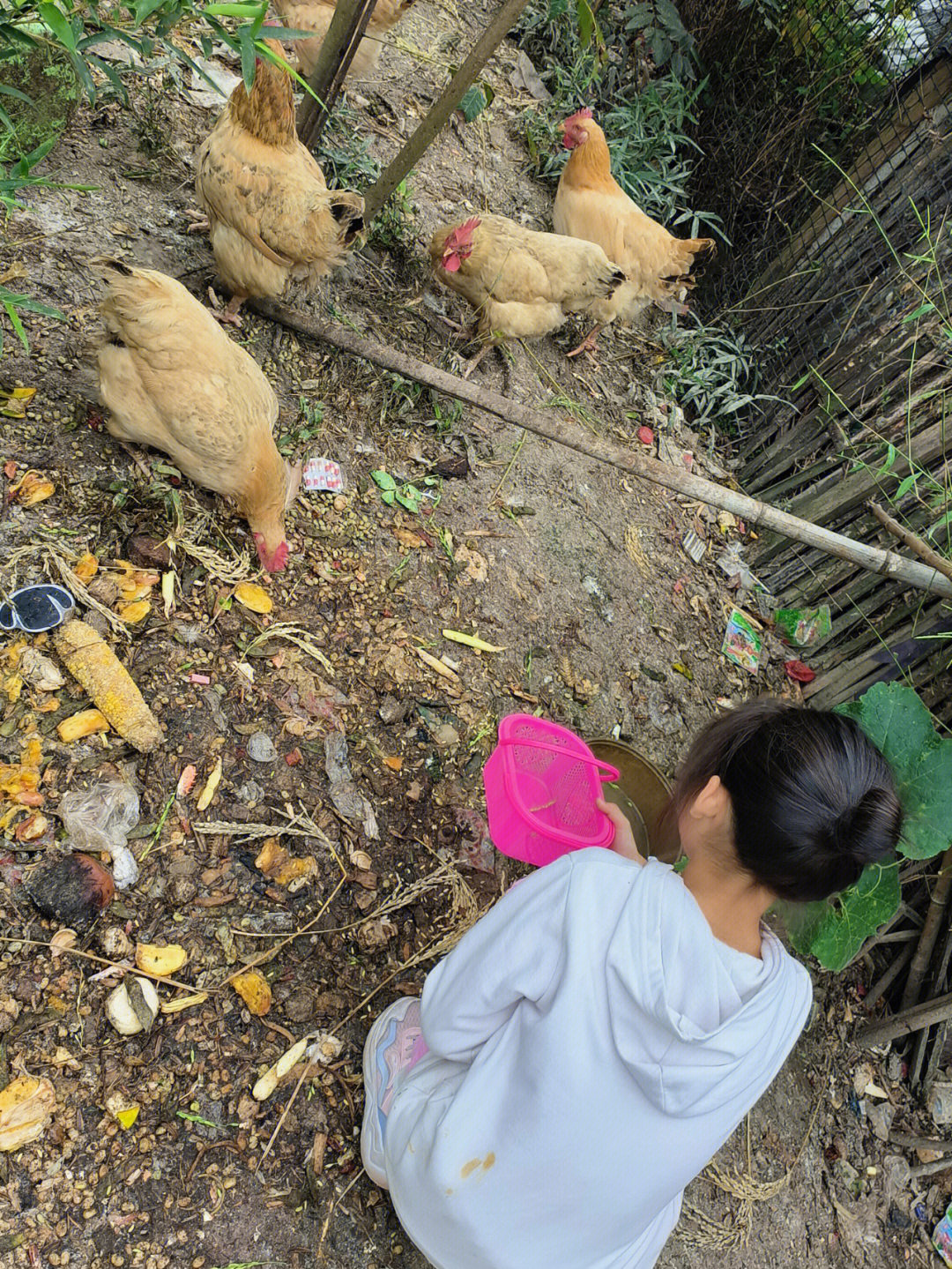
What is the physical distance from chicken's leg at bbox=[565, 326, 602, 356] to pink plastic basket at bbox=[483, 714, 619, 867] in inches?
118

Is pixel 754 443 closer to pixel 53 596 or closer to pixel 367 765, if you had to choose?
pixel 367 765

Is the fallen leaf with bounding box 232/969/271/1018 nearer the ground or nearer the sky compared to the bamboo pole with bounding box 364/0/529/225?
nearer the ground

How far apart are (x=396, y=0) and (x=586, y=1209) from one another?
16.7 ft

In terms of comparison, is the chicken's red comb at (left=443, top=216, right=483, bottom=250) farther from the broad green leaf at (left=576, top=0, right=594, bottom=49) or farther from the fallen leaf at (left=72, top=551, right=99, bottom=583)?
the fallen leaf at (left=72, top=551, right=99, bottom=583)

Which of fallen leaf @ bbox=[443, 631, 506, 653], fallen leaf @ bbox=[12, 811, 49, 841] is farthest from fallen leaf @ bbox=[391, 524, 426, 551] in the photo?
fallen leaf @ bbox=[12, 811, 49, 841]

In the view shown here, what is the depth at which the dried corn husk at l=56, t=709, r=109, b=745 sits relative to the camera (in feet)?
7.15

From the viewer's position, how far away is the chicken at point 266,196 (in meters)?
2.86

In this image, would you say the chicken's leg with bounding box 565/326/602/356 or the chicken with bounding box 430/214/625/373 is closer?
Answer: the chicken with bounding box 430/214/625/373

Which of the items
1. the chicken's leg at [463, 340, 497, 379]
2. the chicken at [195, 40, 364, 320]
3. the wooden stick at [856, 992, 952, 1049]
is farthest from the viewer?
the chicken's leg at [463, 340, 497, 379]

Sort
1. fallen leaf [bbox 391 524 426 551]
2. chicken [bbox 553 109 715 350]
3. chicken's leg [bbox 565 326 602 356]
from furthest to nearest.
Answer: chicken's leg [bbox 565 326 602 356], chicken [bbox 553 109 715 350], fallen leaf [bbox 391 524 426 551]

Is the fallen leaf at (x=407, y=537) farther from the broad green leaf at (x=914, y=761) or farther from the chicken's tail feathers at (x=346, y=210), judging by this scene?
the broad green leaf at (x=914, y=761)

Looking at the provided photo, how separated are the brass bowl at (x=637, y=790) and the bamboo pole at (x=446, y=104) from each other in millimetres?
2436

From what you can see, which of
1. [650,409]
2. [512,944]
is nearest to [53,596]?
[512,944]

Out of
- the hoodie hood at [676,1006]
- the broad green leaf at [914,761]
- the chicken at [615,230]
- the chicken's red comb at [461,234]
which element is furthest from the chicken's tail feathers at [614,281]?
the hoodie hood at [676,1006]
